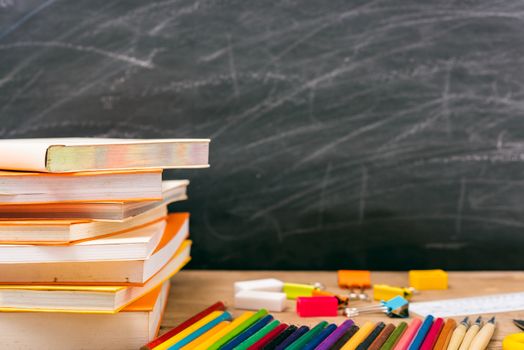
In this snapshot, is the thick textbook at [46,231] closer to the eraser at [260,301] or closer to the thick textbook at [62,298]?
the thick textbook at [62,298]

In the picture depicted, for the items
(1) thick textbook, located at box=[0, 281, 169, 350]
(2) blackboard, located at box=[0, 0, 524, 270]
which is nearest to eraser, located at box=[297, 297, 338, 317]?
(1) thick textbook, located at box=[0, 281, 169, 350]

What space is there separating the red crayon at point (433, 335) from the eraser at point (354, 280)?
10.1 inches

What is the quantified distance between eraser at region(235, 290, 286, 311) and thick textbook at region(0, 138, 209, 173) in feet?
0.78

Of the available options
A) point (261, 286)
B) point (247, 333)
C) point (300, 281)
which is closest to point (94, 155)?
point (247, 333)

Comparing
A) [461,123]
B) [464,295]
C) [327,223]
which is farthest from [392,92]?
[464,295]

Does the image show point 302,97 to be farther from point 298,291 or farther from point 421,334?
point 421,334

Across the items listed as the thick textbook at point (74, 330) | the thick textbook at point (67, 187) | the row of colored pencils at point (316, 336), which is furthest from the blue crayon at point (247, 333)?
the thick textbook at point (67, 187)

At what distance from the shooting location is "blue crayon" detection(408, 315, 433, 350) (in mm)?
753

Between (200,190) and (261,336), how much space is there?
521 millimetres

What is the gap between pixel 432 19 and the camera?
122 cm

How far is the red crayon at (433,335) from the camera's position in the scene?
0.75m

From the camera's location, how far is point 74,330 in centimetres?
80

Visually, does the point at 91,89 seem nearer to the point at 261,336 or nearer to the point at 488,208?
the point at 261,336

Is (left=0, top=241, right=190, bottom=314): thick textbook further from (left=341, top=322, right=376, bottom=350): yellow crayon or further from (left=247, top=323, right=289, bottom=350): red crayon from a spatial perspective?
(left=341, top=322, right=376, bottom=350): yellow crayon
